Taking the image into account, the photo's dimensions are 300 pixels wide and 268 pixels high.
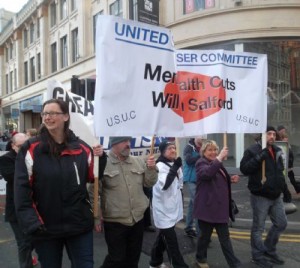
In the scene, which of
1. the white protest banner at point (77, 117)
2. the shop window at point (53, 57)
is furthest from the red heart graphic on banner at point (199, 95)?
the shop window at point (53, 57)

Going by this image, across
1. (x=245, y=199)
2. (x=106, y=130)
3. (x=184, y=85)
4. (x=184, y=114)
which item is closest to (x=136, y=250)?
(x=106, y=130)

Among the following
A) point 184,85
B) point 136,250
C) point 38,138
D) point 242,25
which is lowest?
point 136,250

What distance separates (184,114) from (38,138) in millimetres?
1930

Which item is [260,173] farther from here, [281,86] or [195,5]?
[195,5]

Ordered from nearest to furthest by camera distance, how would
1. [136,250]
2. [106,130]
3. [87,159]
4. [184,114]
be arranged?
[87,159] < [106,130] < [136,250] < [184,114]

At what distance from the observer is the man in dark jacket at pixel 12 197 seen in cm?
435

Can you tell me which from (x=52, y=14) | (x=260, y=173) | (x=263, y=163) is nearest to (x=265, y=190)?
(x=260, y=173)

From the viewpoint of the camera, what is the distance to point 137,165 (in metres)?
4.19

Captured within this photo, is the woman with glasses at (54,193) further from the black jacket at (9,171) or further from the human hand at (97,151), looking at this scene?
the black jacket at (9,171)

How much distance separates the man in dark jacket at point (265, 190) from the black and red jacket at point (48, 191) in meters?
2.67

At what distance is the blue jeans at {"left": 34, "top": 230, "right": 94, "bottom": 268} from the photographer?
3.21 meters

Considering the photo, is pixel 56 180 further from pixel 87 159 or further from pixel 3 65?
pixel 3 65

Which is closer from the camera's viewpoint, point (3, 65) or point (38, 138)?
point (38, 138)

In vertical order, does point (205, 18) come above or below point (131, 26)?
above
